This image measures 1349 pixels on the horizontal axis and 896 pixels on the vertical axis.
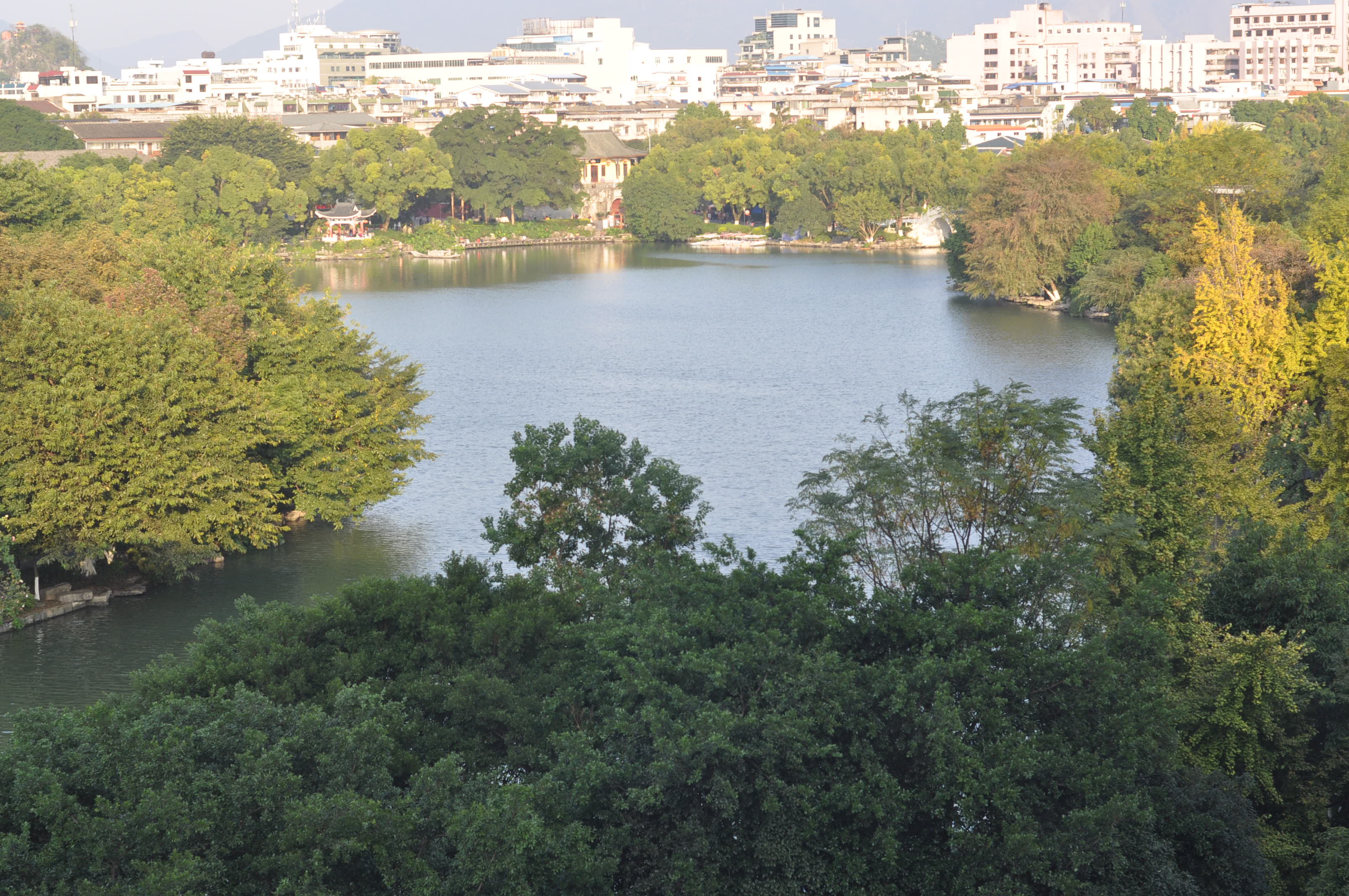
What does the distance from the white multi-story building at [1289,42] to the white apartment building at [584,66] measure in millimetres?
33946

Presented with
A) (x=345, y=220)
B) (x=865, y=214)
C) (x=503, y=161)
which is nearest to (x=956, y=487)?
(x=865, y=214)

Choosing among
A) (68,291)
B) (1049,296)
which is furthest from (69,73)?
(68,291)

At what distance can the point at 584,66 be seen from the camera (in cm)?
9206

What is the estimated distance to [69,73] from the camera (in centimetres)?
8062

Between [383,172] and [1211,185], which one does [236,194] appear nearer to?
[383,172]

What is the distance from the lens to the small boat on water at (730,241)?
166 feet

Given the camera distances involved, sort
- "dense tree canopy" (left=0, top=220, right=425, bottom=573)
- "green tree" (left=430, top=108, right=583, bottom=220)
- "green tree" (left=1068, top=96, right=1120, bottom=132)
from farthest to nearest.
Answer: "green tree" (left=1068, top=96, right=1120, bottom=132)
"green tree" (left=430, top=108, right=583, bottom=220)
"dense tree canopy" (left=0, top=220, right=425, bottom=573)

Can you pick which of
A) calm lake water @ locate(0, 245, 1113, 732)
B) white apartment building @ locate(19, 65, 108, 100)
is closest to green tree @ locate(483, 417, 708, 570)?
calm lake water @ locate(0, 245, 1113, 732)

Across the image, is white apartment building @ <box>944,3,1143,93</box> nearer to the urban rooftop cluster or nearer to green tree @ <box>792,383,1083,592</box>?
the urban rooftop cluster

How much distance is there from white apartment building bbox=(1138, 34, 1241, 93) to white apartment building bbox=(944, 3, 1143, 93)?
4.63 feet

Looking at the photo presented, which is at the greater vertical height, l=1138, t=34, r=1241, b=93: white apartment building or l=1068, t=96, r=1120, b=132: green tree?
l=1138, t=34, r=1241, b=93: white apartment building

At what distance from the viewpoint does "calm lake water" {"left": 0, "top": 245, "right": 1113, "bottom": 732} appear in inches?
588

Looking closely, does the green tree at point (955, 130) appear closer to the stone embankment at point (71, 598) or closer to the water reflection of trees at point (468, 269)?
the water reflection of trees at point (468, 269)

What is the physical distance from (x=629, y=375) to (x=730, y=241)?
2608 centimetres
